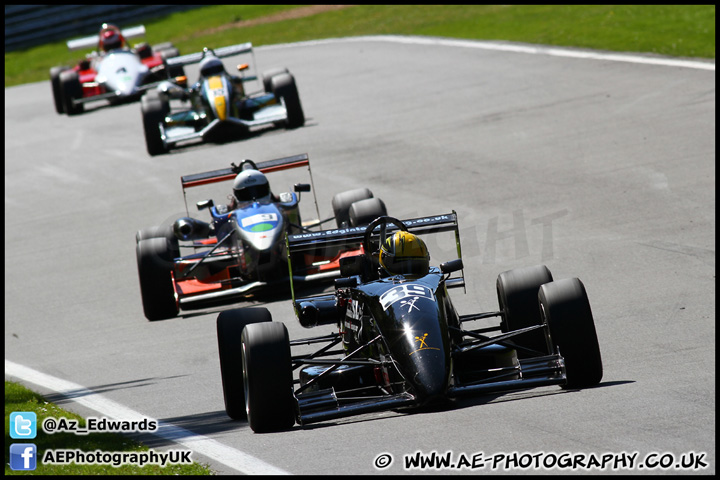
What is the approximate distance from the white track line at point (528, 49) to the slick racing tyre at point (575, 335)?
53.6 feet

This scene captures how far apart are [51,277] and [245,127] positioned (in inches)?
301

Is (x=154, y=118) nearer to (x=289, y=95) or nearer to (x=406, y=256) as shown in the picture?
(x=289, y=95)

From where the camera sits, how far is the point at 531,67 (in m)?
26.7

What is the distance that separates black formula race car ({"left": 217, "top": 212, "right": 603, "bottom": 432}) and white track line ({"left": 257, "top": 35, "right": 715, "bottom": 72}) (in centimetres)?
1588

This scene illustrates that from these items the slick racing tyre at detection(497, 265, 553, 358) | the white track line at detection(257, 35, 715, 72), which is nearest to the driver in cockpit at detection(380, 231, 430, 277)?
the slick racing tyre at detection(497, 265, 553, 358)

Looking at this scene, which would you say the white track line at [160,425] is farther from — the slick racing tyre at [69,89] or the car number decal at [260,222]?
the slick racing tyre at [69,89]

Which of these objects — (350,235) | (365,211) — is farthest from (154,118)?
(350,235)

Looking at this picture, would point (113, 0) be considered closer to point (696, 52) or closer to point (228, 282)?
point (696, 52)

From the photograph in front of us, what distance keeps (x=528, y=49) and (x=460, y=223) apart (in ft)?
44.7

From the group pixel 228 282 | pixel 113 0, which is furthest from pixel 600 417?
pixel 113 0

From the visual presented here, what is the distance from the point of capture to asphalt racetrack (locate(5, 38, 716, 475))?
305 inches

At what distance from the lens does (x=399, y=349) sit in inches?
328

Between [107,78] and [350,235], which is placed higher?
[350,235]

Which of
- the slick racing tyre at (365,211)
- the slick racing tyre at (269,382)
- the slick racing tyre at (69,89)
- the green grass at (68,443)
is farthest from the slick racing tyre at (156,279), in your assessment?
the slick racing tyre at (69,89)
